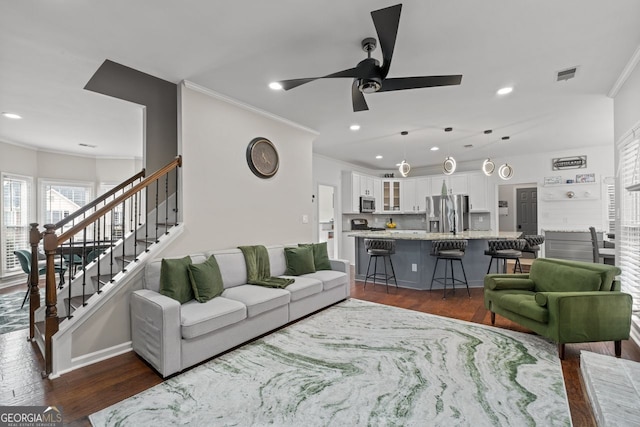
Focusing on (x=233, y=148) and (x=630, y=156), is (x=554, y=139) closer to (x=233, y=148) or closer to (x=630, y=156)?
(x=630, y=156)

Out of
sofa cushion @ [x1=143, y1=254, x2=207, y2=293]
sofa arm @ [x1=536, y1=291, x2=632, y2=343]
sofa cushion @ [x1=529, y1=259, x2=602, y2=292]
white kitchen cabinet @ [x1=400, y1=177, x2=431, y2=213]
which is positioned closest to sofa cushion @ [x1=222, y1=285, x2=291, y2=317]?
sofa cushion @ [x1=143, y1=254, x2=207, y2=293]

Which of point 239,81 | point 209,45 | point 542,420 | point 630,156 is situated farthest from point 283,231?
point 630,156

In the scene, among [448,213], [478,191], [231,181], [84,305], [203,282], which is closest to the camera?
[84,305]

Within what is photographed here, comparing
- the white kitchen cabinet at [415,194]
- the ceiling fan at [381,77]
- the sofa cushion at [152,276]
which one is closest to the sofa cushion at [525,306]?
the ceiling fan at [381,77]

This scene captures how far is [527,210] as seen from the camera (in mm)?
8289

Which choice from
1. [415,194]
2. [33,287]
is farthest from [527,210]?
[33,287]

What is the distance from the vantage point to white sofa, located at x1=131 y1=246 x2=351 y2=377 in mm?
2393

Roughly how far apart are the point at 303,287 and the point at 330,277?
572 mm

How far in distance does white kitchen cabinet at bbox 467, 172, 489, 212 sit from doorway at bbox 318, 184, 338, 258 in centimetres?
346

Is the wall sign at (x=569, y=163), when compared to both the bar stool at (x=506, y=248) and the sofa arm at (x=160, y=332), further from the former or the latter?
the sofa arm at (x=160, y=332)

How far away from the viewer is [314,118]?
455cm

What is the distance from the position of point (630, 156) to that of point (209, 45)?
434cm

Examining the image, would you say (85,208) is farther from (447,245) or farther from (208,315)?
(447,245)

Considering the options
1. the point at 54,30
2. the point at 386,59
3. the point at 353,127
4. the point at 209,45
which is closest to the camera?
the point at 386,59
